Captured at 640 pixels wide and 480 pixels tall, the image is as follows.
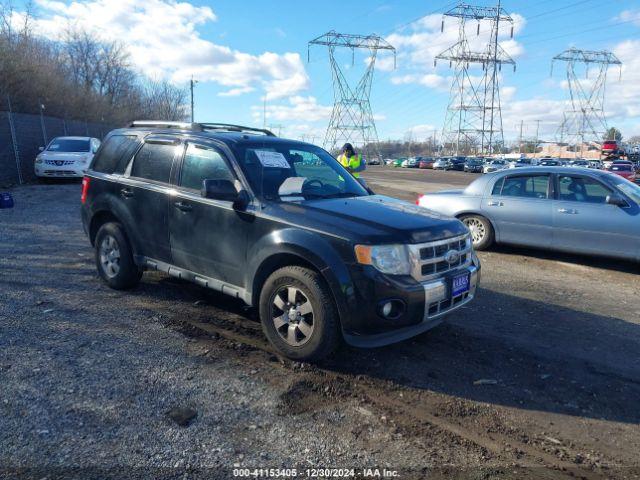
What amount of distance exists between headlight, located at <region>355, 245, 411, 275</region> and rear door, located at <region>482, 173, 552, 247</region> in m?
5.25

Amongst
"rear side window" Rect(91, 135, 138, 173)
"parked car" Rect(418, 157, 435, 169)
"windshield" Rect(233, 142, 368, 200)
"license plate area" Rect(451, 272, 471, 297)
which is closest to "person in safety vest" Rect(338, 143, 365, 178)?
"windshield" Rect(233, 142, 368, 200)

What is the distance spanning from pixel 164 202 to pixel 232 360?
1.92 m

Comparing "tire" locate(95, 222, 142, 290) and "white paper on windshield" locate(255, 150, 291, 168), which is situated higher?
"white paper on windshield" locate(255, 150, 291, 168)

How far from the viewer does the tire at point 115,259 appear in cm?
559

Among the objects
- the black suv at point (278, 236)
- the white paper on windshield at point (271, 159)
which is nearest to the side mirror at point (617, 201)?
the black suv at point (278, 236)

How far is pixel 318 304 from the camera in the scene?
152 inches

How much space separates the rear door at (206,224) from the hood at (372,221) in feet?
1.88

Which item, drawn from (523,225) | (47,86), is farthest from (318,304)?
(47,86)

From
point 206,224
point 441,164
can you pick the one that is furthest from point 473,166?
point 206,224

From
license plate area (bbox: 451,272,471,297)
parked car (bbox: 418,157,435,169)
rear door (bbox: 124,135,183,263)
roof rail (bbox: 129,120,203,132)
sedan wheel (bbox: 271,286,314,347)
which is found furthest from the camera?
parked car (bbox: 418,157,435,169)

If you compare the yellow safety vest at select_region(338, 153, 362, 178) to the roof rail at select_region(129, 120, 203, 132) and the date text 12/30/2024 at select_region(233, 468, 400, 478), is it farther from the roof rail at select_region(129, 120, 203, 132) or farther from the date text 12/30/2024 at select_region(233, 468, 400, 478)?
the date text 12/30/2024 at select_region(233, 468, 400, 478)

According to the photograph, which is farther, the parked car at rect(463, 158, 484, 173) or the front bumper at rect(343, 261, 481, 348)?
the parked car at rect(463, 158, 484, 173)

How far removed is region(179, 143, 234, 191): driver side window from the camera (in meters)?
4.78

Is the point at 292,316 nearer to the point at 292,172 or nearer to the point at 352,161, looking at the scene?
the point at 292,172
